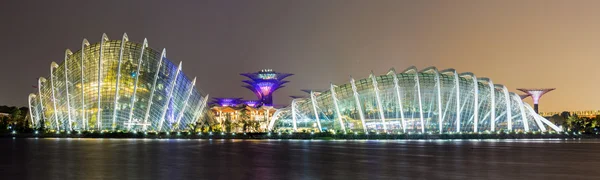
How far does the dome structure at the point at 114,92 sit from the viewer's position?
117 meters

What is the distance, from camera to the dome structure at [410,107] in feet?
384

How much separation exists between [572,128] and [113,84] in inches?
4175

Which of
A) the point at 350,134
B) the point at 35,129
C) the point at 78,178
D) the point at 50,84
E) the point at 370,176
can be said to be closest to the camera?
the point at 78,178

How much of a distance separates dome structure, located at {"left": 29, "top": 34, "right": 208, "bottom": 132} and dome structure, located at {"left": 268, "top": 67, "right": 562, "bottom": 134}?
19319 mm

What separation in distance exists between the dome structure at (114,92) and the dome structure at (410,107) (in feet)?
63.4

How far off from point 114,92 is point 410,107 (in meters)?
53.7

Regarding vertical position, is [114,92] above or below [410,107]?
above

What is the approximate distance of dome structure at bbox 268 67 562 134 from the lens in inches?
4606

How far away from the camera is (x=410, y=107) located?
119 meters

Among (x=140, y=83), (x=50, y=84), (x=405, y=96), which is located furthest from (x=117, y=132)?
(x=405, y=96)

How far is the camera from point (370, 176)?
30.6 m

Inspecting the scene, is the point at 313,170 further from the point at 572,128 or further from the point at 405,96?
the point at 572,128

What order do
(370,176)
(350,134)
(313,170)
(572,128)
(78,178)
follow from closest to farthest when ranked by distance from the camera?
(78,178), (370,176), (313,170), (350,134), (572,128)

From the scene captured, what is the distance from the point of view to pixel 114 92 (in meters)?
119
